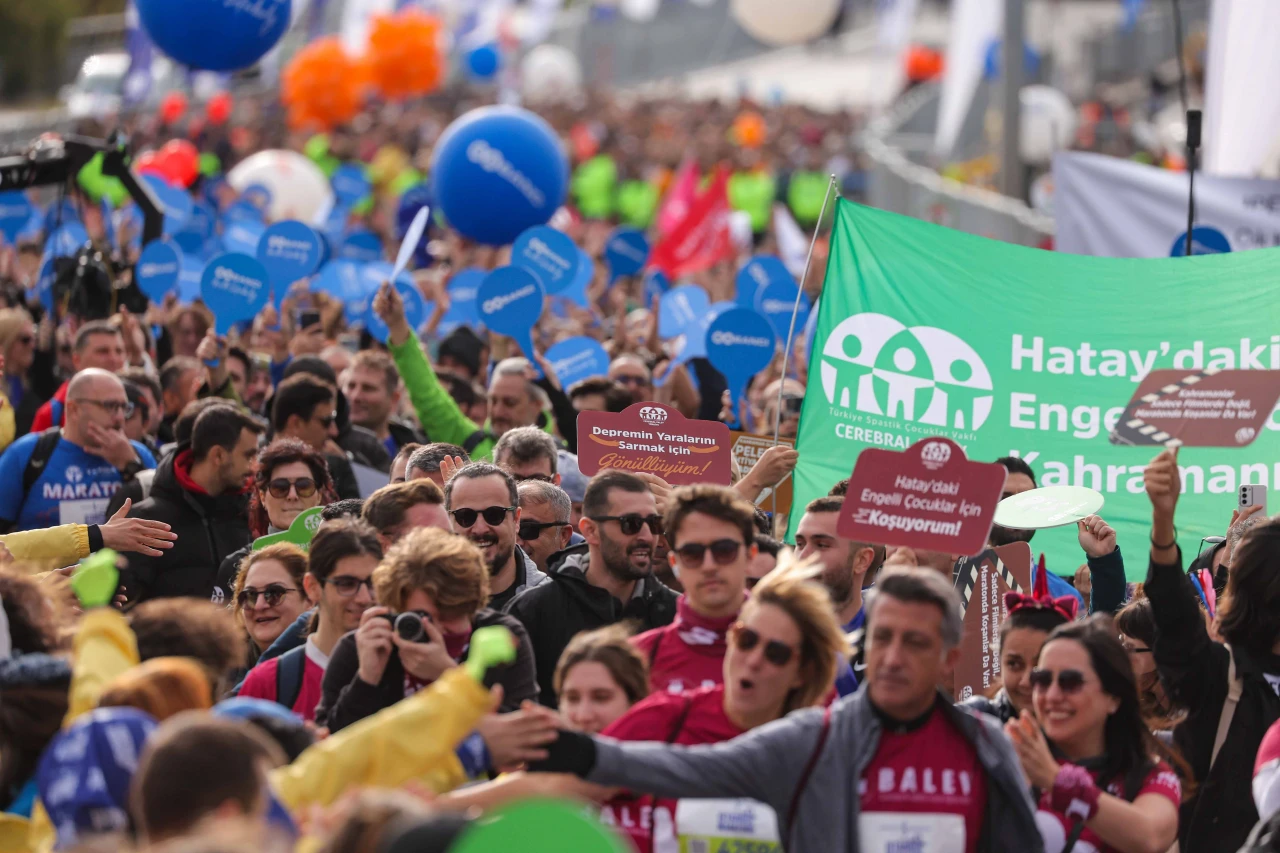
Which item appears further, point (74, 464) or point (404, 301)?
point (404, 301)

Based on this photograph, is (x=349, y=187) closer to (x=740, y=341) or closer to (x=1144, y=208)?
(x=1144, y=208)

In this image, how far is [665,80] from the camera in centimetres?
6444

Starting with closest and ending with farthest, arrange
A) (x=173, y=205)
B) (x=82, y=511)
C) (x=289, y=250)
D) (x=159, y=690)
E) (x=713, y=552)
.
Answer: (x=159, y=690) → (x=713, y=552) → (x=82, y=511) → (x=289, y=250) → (x=173, y=205)

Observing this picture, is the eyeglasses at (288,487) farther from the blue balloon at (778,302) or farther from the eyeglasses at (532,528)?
the blue balloon at (778,302)

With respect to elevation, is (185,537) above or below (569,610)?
above

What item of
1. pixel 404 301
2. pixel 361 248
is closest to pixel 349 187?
pixel 361 248

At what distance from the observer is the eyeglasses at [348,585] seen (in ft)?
16.6

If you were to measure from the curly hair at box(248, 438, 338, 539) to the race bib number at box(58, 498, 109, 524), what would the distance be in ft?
2.93

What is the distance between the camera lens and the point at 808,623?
4.09m

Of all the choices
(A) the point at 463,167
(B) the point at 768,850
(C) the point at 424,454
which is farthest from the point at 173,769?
(A) the point at 463,167

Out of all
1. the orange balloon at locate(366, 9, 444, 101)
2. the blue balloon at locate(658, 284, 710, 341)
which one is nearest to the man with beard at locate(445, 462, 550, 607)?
the blue balloon at locate(658, 284, 710, 341)

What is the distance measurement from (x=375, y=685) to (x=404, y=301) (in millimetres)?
7164

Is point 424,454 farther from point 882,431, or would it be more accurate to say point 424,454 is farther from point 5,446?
point 5,446

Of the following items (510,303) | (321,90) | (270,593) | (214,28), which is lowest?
(270,593)
